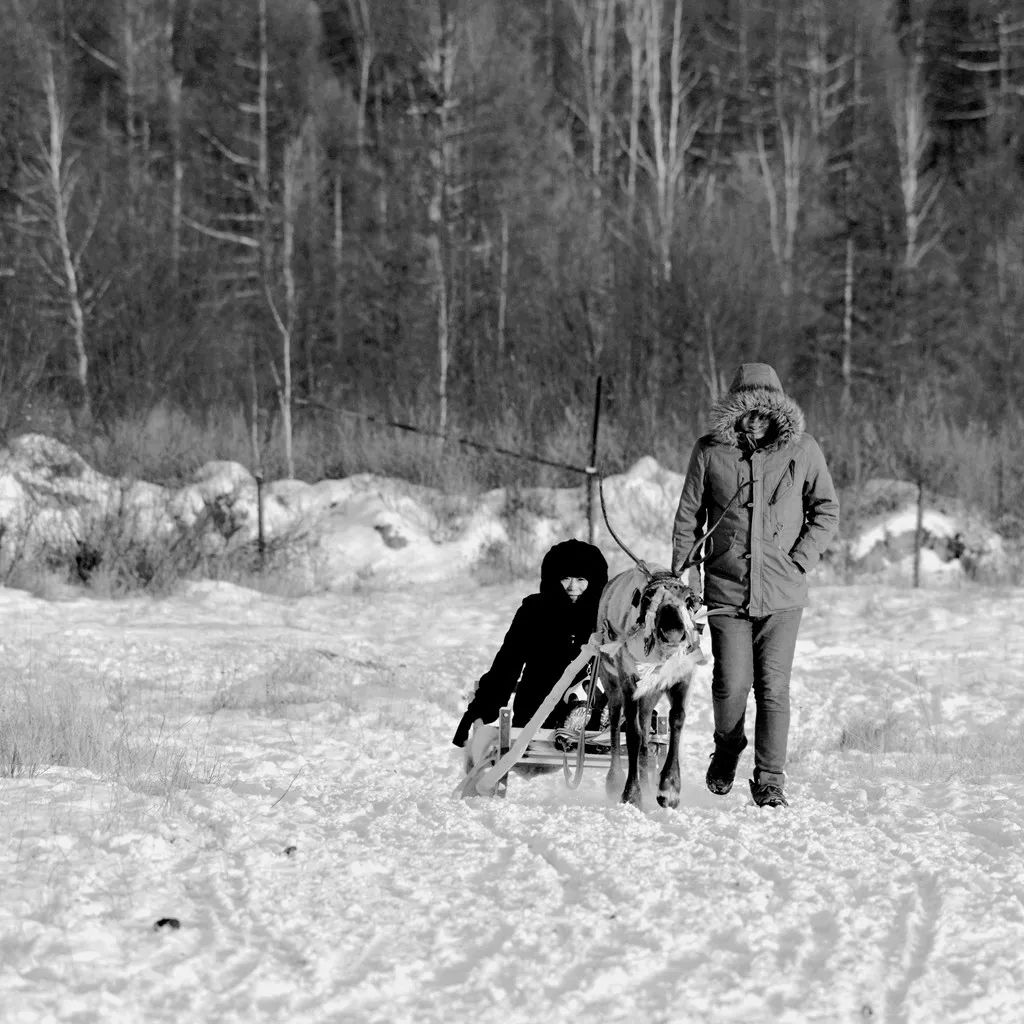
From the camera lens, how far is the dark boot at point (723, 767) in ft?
20.3

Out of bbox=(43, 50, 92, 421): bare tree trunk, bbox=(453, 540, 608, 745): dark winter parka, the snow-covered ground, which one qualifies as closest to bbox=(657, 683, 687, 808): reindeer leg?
the snow-covered ground

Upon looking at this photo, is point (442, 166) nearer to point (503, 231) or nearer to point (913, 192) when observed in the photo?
point (503, 231)

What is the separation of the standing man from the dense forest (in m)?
12.9

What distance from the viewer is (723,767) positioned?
624cm

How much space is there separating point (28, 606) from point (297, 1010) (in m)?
9.94

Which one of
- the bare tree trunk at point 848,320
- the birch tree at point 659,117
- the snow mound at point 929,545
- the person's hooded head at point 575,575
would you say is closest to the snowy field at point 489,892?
the person's hooded head at point 575,575

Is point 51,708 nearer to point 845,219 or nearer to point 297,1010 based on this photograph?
point 297,1010

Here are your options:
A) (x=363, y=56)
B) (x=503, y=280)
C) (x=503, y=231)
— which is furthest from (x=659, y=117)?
(x=363, y=56)

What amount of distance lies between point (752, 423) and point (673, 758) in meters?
1.33

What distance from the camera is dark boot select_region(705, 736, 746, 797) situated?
620cm

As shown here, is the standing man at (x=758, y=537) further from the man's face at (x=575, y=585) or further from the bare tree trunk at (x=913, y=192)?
the bare tree trunk at (x=913, y=192)

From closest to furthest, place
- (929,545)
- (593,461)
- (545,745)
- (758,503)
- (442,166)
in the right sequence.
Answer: (758,503) < (545,745) < (593,461) < (929,545) < (442,166)

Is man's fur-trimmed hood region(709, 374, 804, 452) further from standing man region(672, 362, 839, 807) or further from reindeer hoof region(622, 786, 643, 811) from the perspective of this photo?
reindeer hoof region(622, 786, 643, 811)

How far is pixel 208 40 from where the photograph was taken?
120 feet
